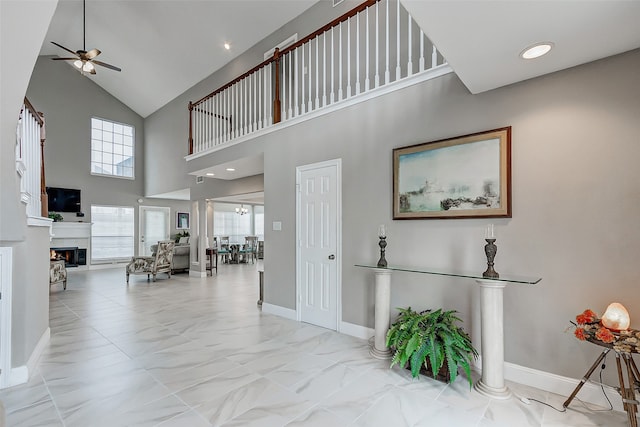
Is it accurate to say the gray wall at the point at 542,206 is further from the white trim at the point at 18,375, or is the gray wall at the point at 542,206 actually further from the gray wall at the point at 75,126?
the gray wall at the point at 75,126

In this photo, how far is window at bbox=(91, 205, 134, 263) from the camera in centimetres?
992

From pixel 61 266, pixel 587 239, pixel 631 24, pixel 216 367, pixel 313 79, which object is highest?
pixel 313 79

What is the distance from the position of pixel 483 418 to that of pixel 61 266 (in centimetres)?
801

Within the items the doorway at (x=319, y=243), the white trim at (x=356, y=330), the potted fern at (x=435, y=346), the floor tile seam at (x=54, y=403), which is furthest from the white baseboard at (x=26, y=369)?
the potted fern at (x=435, y=346)

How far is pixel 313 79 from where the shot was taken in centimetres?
522

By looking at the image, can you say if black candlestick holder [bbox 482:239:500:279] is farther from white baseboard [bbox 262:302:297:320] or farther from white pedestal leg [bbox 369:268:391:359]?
white baseboard [bbox 262:302:297:320]

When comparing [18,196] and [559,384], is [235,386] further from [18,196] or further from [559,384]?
[559,384]

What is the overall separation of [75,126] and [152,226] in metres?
3.89

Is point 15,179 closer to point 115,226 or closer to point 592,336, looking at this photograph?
point 592,336

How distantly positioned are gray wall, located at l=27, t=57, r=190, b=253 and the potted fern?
1007 cm

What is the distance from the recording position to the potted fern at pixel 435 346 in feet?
8.31

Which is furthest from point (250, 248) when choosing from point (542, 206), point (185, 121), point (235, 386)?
point (542, 206)

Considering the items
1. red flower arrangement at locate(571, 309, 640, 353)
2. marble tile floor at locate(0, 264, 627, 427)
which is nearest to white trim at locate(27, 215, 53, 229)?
marble tile floor at locate(0, 264, 627, 427)

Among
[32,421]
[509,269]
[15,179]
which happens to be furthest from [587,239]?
[15,179]
